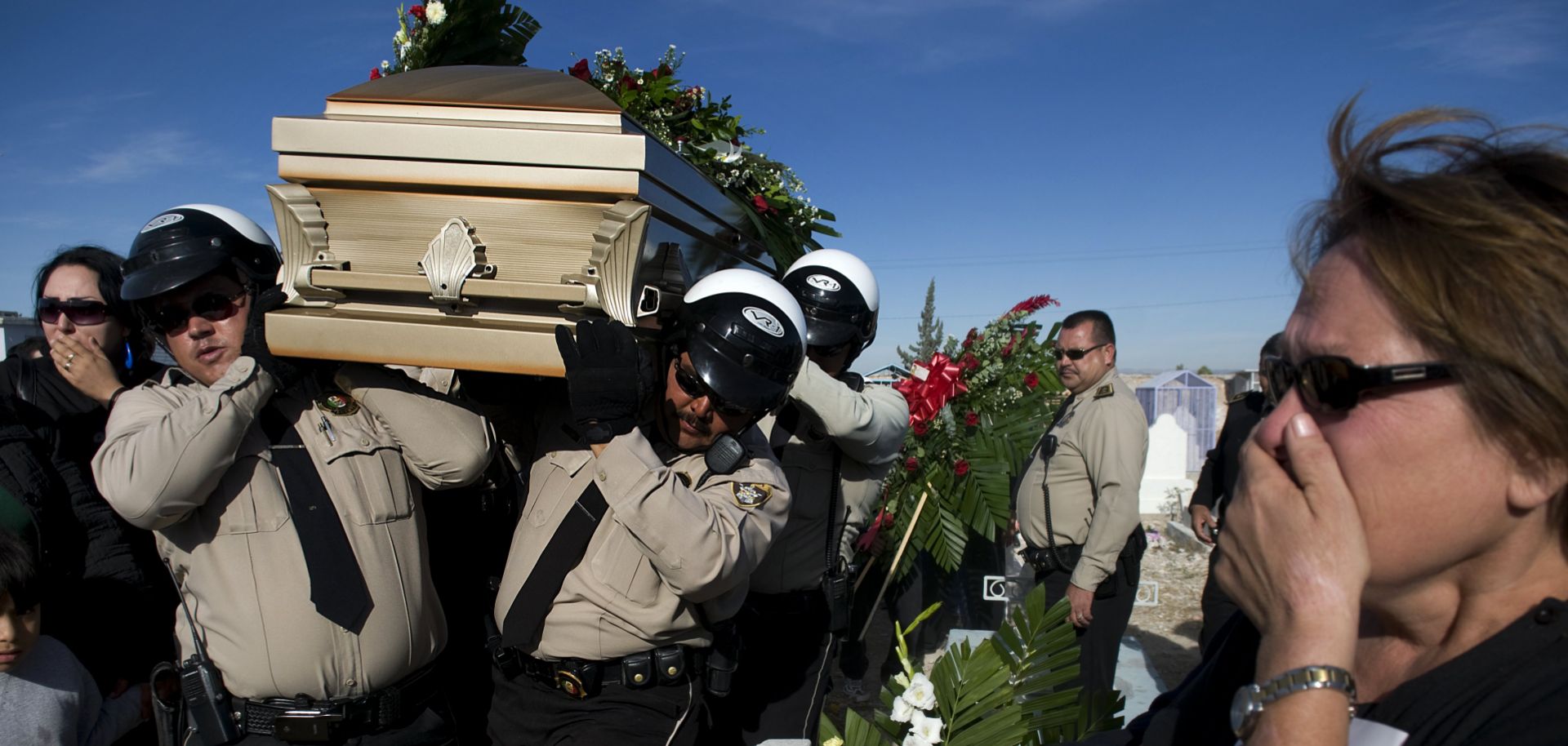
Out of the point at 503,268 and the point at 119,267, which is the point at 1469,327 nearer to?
the point at 503,268

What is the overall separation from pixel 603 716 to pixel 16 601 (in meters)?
1.64

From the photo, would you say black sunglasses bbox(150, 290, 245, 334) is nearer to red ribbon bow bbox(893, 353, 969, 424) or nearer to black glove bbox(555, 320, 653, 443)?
black glove bbox(555, 320, 653, 443)

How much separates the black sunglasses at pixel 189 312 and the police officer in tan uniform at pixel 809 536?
1.87 meters

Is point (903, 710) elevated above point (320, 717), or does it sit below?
above

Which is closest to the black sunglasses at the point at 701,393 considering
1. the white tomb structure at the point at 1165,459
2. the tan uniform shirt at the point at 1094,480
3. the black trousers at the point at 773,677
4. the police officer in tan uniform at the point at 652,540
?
A: the police officer in tan uniform at the point at 652,540

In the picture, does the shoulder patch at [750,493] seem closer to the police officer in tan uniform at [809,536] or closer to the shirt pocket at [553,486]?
the shirt pocket at [553,486]

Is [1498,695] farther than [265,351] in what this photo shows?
No

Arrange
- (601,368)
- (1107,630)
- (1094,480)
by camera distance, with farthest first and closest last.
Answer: (1094,480) → (1107,630) → (601,368)

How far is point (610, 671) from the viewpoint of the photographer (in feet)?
7.80

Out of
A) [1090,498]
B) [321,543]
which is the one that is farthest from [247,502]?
[1090,498]

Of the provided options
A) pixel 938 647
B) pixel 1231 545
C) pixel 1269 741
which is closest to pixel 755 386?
pixel 1231 545

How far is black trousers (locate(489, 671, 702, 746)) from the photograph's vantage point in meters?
2.32

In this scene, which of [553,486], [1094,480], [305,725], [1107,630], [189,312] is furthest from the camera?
[1094,480]

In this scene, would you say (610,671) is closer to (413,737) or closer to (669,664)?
(669,664)
